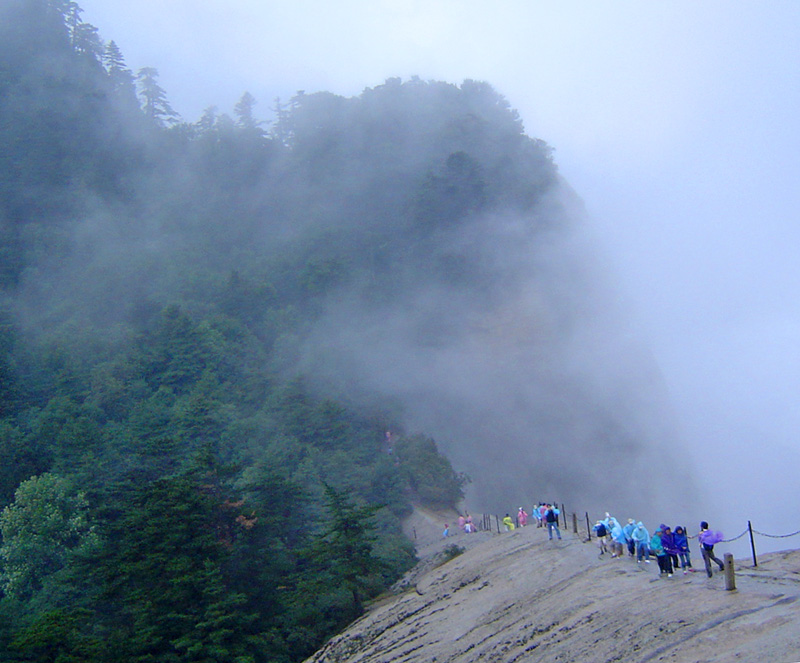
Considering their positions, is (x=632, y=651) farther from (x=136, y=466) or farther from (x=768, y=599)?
(x=136, y=466)

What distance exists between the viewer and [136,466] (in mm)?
33781

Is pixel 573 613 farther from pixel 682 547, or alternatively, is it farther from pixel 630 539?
pixel 630 539

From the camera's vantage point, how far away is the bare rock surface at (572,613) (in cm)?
977

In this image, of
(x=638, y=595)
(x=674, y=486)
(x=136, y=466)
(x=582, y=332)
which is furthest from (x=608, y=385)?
(x=638, y=595)

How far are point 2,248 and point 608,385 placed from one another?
51.3 metres

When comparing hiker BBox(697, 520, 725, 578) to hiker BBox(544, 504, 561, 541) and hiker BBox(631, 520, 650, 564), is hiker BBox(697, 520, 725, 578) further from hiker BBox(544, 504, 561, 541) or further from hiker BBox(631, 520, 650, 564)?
hiker BBox(544, 504, 561, 541)

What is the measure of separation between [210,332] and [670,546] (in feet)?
131

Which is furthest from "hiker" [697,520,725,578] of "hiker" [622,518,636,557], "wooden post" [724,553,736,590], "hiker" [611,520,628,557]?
"hiker" [611,520,628,557]

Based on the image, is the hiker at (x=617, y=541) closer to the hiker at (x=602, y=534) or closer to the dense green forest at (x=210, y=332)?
the hiker at (x=602, y=534)

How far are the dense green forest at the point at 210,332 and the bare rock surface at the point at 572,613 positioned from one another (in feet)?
15.1

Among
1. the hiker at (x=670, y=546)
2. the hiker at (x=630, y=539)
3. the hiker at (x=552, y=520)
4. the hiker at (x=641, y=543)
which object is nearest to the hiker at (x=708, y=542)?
the hiker at (x=670, y=546)

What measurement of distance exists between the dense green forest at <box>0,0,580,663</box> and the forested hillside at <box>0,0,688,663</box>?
17 cm

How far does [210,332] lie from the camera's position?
158 feet

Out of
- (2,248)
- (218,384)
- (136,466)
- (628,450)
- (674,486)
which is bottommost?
(674,486)
